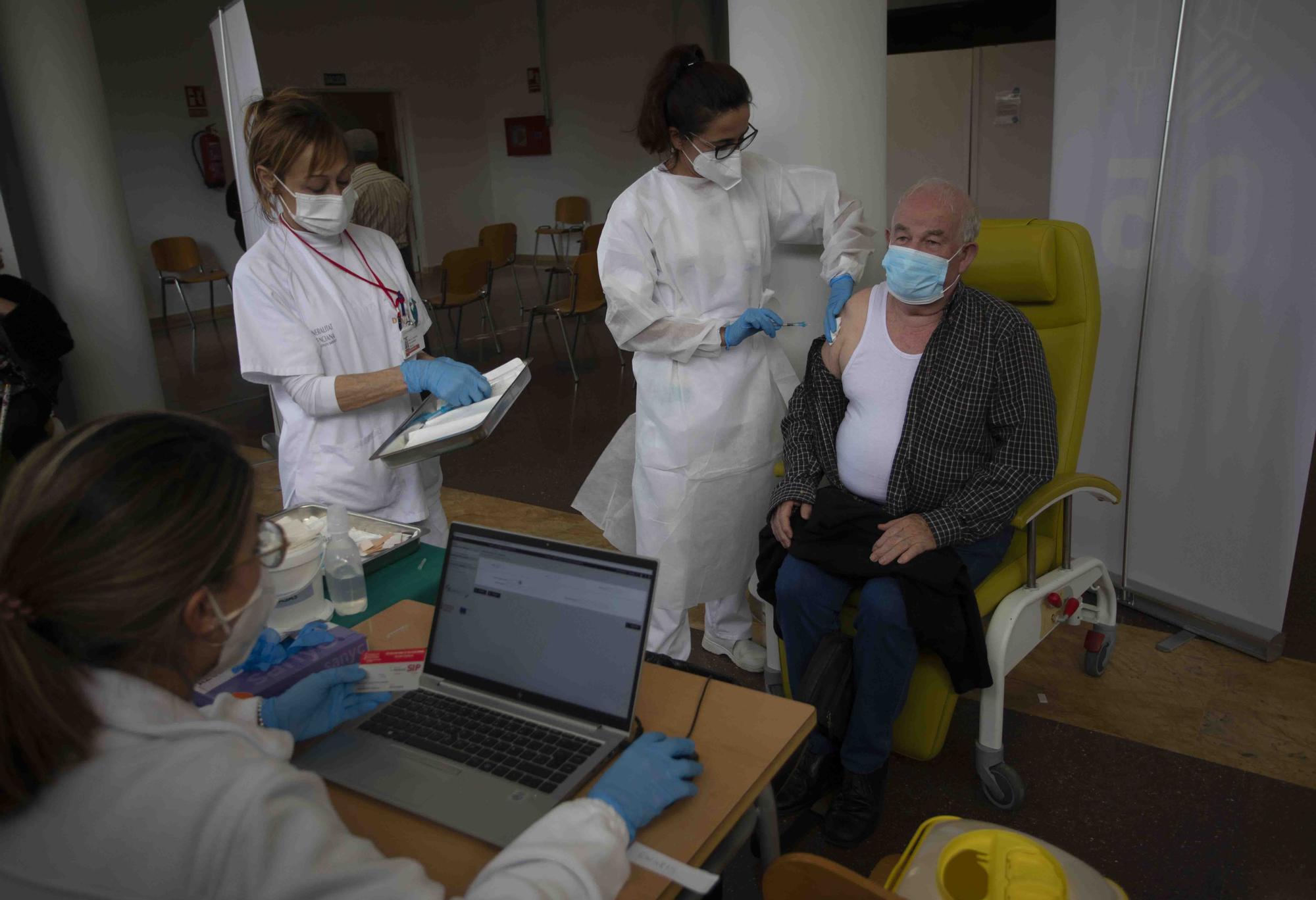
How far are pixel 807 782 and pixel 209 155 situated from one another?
8405mm

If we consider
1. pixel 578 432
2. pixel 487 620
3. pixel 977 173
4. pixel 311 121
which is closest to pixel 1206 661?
pixel 487 620

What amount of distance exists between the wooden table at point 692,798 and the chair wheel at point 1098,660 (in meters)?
1.46

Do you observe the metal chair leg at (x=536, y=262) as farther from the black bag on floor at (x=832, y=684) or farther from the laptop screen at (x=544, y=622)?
the laptop screen at (x=544, y=622)

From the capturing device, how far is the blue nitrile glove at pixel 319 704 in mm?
1173

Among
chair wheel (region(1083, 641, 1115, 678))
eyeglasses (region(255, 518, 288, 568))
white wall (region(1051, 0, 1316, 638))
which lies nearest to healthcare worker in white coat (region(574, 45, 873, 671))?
white wall (region(1051, 0, 1316, 638))

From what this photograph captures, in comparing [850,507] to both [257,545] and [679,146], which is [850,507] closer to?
[679,146]

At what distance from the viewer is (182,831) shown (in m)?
0.76

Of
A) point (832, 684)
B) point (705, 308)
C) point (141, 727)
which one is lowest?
point (832, 684)

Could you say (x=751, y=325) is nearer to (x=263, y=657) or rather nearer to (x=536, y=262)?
(x=263, y=657)

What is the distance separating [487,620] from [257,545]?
0.34 m

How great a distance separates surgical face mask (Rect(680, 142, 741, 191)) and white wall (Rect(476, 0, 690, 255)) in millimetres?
7966

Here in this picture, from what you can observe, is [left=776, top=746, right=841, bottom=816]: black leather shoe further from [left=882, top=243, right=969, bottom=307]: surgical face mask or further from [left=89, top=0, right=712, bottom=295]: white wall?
[left=89, top=0, right=712, bottom=295]: white wall

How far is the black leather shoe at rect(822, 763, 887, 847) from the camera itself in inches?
73.2

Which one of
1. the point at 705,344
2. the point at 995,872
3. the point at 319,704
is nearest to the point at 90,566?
the point at 319,704
